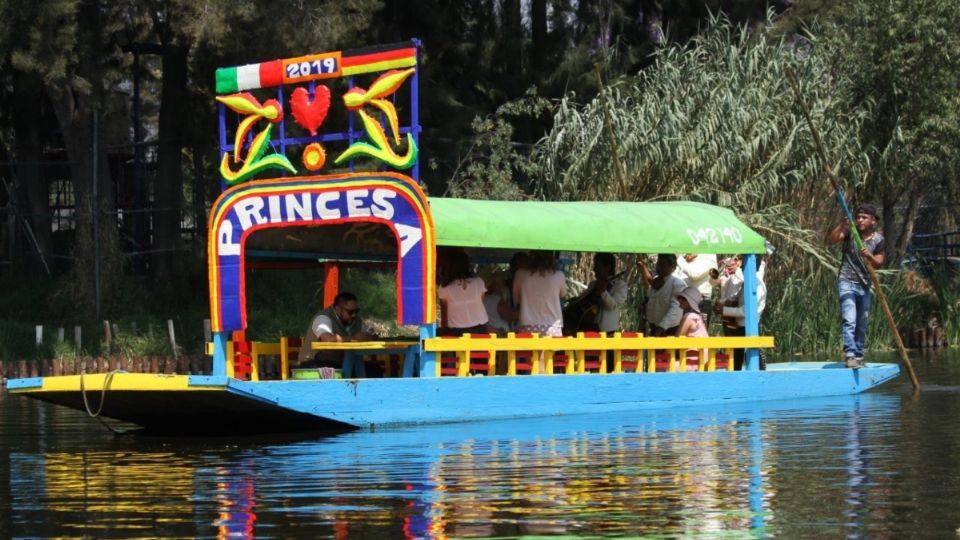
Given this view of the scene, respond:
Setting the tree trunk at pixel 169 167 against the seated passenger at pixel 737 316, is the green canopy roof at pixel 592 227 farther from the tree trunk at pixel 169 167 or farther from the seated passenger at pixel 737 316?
the tree trunk at pixel 169 167

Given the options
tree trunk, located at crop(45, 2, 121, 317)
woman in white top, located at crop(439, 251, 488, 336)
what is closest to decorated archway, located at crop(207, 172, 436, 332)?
woman in white top, located at crop(439, 251, 488, 336)

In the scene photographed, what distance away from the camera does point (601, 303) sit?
17328 millimetres

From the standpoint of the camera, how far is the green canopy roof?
15.1 m

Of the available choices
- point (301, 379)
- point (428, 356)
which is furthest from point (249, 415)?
point (428, 356)

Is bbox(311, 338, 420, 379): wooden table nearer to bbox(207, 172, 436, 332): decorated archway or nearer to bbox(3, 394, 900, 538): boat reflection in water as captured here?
bbox(207, 172, 436, 332): decorated archway

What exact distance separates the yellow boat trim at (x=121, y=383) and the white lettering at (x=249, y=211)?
6.54 ft

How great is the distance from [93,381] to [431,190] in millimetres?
16297

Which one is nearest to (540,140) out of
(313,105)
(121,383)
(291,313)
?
(291,313)

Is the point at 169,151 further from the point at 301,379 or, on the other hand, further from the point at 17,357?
the point at 301,379

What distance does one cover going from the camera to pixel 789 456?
41.3 ft

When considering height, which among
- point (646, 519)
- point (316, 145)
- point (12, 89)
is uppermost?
point (12, 89)

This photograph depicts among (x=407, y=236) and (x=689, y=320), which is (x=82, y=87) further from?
(x=407, y=236)

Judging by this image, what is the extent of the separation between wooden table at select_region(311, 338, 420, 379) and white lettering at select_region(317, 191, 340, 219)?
41.2 inches

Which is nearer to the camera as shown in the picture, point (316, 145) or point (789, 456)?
point (789, 456)
